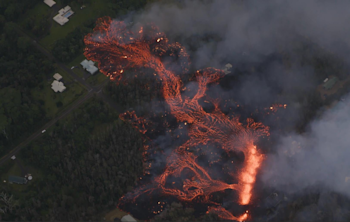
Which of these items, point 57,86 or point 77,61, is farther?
point 77,61

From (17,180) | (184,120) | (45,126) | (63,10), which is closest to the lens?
(17,180)

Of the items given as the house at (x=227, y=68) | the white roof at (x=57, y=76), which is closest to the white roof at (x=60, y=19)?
the white roof at (x=57, y=76)

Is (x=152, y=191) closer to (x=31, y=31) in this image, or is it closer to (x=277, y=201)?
(x=277, y=201)

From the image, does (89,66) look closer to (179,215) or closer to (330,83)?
(179,215)

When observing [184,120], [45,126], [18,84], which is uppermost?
[184,120]

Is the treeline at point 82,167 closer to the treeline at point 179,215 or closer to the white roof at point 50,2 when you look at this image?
the treeline at point 179,215

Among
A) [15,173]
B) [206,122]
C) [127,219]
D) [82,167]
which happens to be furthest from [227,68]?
[15,173]
